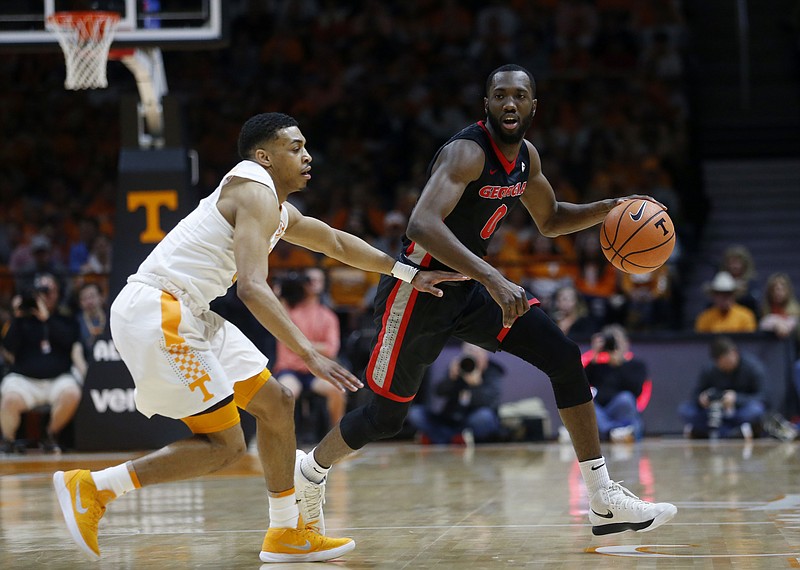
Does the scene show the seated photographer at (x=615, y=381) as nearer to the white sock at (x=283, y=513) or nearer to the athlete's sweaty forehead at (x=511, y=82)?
the athlete's sweaty forehead at (x=511, y=82)

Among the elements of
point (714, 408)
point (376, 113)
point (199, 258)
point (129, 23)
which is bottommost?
point (714, 408)

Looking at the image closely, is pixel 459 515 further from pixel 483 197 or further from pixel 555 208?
pixel 483 197

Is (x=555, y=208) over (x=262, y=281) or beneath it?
over

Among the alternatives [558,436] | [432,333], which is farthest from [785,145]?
[432,333]

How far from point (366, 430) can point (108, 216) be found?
10722 millimetres

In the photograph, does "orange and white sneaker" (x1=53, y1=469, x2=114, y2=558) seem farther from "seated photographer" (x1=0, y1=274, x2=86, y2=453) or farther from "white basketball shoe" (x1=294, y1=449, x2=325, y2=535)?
"seated photographer" (x1=0, y1=274, x2=86, y2=453)

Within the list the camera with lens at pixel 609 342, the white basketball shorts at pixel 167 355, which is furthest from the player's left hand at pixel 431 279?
the camera with lens at pixel 609 342

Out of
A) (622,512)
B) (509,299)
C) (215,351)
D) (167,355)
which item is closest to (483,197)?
(509,299)

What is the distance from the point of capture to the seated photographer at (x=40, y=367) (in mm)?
11500

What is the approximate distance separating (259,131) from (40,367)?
23.8 feet

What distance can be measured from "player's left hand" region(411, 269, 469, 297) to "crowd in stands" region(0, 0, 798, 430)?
315 inches

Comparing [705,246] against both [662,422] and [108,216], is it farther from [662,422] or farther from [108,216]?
[108,216]

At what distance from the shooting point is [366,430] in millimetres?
5594

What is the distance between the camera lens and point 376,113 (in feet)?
55.2
